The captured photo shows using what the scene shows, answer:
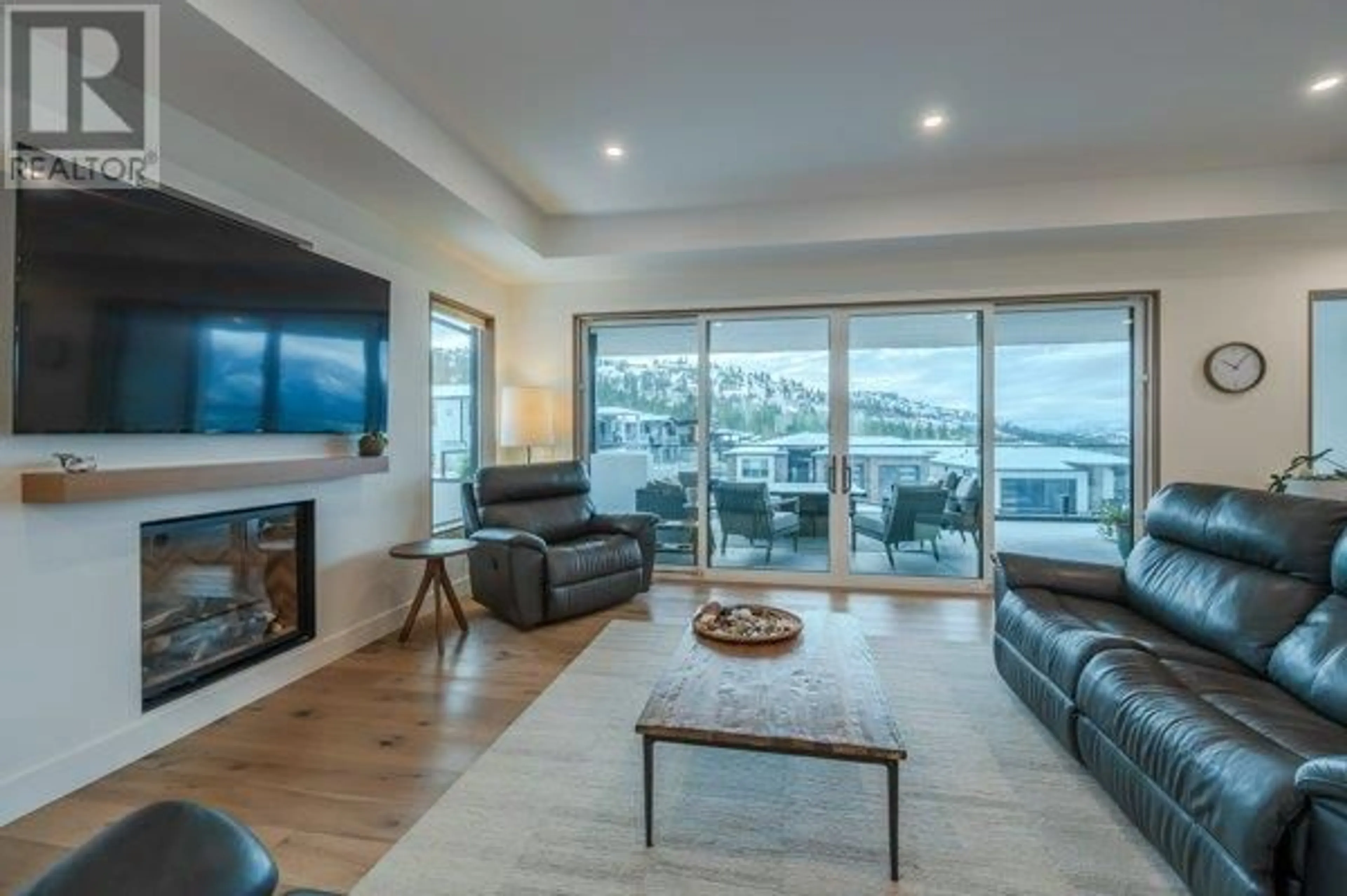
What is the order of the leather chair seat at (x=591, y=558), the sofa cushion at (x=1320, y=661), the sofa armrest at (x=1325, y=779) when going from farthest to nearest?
the leather chair seat at (x=591, y=558) < the sofa cushion at (x=1320, y=661) < the sofa armrest at (x=1325, y=779)

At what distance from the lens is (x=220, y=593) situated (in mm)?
3027

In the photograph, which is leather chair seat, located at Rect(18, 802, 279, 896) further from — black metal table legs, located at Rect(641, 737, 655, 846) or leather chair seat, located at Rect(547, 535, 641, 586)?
leather chair seat, located at Rect(547, 535, 641, 586)

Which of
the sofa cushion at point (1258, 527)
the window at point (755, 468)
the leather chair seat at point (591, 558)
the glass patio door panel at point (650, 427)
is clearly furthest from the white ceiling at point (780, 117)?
the leather chair seat at point (591, 558)

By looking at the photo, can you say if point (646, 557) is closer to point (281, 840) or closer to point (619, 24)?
point (281, 840)

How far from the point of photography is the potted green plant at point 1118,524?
4961mm

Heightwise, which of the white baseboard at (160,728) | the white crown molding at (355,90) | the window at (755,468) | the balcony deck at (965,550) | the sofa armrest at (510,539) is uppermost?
the white crown molding at (355,90)

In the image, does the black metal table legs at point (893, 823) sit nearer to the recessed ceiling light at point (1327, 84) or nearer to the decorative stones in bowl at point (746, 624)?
the decorative stones in bowl at point (746, 624)

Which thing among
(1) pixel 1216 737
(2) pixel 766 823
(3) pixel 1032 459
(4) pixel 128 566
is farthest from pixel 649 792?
(3) pixel 1032 459

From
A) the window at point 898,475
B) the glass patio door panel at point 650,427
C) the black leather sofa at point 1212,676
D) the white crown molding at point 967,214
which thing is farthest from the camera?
the glass patio door panel at point 650,427

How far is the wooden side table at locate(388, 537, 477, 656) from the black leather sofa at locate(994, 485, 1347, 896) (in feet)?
9.71

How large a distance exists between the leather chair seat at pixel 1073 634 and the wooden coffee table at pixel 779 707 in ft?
2.30

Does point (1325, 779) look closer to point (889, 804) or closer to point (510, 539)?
point (889, 804)

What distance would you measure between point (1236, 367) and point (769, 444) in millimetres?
3378

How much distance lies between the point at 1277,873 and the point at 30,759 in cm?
355
